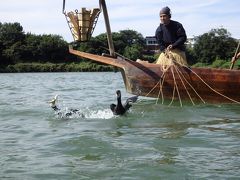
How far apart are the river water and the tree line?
5252cm

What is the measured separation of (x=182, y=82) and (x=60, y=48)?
65191mm

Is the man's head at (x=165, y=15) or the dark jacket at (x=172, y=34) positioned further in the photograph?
the dark jacket at (x=172, y=34)

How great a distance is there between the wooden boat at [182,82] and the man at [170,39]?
0.74 ft

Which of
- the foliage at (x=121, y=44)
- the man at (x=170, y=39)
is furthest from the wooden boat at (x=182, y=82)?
the foliage at (x=121, y=44)

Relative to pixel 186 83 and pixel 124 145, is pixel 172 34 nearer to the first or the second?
pixel 186 83

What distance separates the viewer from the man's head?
1190 cm

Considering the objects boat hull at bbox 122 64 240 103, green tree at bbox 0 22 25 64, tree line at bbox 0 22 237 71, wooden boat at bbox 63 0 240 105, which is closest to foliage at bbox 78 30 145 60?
tree line at bbox 0 22 237 71

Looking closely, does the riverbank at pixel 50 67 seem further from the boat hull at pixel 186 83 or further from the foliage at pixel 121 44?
the boat hull at pixel 186 83

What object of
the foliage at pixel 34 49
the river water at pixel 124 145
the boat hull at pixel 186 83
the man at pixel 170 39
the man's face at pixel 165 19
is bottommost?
the river water at pixel 124 145

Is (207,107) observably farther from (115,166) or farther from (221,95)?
(115,166)

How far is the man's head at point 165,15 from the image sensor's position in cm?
1190

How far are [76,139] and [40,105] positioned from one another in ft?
19.7

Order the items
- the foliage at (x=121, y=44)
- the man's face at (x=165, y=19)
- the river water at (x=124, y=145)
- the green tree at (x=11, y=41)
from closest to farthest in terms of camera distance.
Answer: the river water at (x=124, y=145), the man's face at (x=165, y=19), the foliage at (x=121, y=44), the green tree at (x=11, y=41)

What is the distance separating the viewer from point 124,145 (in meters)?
7.35
